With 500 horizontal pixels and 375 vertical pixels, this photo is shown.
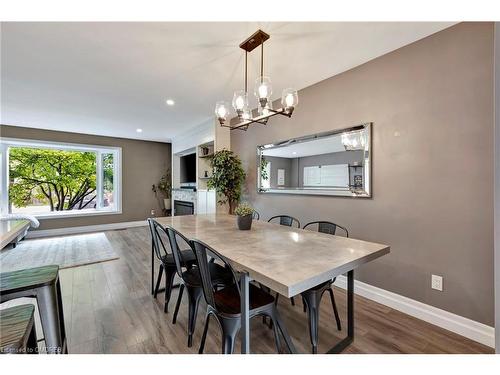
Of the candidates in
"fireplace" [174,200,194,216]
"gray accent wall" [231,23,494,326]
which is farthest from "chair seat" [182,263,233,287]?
"fireplace" [174,200,194,216]

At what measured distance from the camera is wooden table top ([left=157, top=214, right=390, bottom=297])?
1079 millimetres

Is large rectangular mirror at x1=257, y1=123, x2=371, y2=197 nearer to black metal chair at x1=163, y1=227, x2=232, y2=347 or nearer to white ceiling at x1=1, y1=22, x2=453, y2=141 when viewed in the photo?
white ceiling at x1=1, y1=22, x2=453, y2=141

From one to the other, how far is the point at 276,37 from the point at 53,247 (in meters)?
5.19

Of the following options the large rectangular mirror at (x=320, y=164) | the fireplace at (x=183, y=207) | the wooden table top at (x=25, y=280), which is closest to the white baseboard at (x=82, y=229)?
the fireplace at (x=183, y=207)

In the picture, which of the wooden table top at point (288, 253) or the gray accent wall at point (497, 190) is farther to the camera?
the wooden table top at point (288, 253)

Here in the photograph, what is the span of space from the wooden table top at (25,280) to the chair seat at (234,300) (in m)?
0.91

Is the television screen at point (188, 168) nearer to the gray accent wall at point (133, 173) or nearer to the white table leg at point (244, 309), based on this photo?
the gray accent wall at point (133, 173)

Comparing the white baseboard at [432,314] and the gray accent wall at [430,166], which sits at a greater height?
the gray accent wall at [430,166]

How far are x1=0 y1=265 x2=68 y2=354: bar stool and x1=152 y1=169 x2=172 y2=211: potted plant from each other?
18.6 feet

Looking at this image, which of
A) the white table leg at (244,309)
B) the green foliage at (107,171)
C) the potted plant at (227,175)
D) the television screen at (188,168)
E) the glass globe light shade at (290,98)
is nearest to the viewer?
the white table leg at (244,309)

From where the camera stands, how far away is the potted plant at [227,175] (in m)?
3.97

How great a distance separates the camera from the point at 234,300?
1.46 meters

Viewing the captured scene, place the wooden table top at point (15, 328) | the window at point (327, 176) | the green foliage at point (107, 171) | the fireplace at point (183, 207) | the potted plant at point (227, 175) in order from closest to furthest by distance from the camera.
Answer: the wooden table top at point (15, 328) → the window at point (327, 176) → the potted plant at point (227, 175) → the fireplace at point (183, 207) → the green foliage at point (107, 171)

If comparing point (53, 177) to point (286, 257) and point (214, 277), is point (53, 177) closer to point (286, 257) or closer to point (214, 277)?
point (214, 277)
